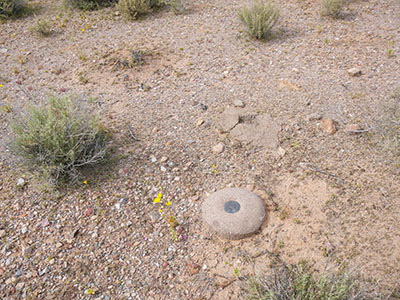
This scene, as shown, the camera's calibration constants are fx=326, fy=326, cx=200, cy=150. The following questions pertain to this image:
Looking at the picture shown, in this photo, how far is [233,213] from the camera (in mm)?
2998

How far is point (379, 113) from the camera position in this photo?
399cm

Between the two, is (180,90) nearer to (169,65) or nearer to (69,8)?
(169,65)

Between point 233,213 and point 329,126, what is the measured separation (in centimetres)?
175

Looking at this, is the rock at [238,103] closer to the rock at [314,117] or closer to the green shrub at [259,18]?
the rock at [314,117]

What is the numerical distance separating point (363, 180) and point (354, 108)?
1215 mm

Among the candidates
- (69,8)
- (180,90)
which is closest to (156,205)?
(180,90)

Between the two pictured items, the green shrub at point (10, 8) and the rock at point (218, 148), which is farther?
the green shrub at point (10, 8)

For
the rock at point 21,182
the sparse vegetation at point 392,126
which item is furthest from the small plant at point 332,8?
the rock at point 21,182

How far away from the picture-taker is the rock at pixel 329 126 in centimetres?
386

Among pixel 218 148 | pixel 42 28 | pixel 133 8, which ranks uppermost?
pixel 133 8

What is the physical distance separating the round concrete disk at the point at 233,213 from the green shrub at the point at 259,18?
3.38 m

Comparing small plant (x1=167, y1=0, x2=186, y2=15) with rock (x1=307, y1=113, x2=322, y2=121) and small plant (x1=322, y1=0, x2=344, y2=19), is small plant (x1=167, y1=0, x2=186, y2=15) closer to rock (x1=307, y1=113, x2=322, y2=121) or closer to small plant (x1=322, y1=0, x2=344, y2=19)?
small plant (x1=322, y1=0, x2=344, y2=19)

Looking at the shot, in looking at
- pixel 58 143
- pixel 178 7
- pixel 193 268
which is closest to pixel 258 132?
pixel 193 268

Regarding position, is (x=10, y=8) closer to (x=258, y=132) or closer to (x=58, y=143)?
(x=58, y=143)
